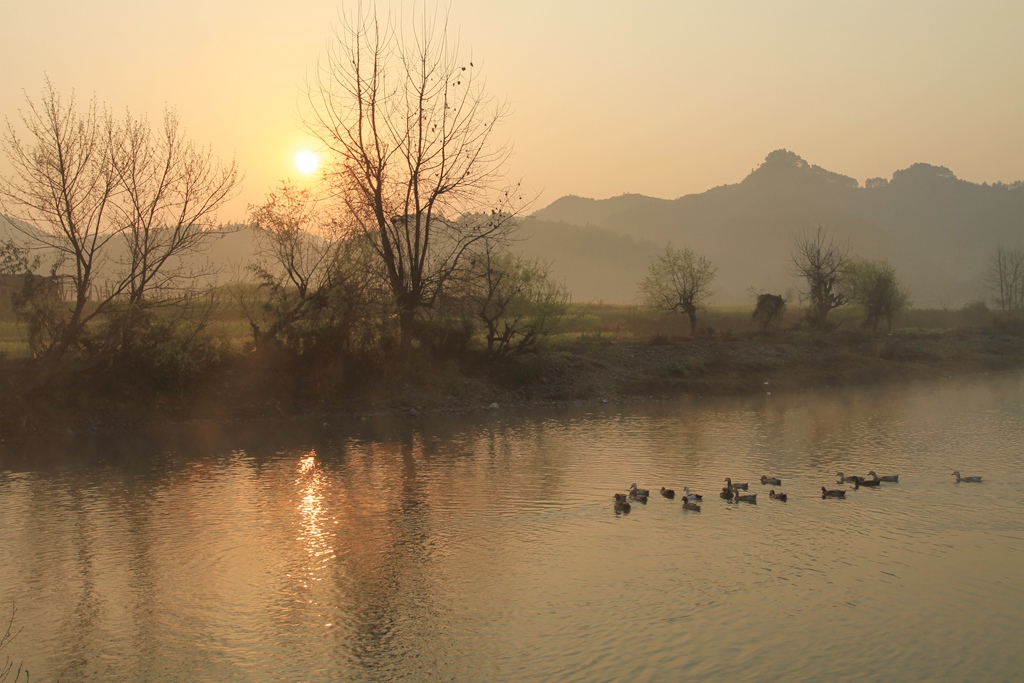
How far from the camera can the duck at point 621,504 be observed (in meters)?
15.5

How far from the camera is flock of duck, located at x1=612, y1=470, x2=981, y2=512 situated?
15750 millimetres

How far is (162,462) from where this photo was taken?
21781 millimetres

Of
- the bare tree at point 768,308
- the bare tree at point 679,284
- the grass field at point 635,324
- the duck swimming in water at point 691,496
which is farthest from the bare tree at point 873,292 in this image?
the duck swimming in water at point 691,496

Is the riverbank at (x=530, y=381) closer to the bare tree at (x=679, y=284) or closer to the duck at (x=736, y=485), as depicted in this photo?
the bare tree at (x=679, y=284)

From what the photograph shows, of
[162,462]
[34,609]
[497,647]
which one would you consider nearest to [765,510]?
[497,647]

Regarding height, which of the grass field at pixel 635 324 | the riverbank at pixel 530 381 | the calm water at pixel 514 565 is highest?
the grass field at pixel 635 324

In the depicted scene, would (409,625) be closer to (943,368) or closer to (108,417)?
(108,417)

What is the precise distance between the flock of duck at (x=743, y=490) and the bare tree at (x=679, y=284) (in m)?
38.0

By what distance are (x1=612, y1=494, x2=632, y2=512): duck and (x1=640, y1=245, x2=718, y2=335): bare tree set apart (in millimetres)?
40220

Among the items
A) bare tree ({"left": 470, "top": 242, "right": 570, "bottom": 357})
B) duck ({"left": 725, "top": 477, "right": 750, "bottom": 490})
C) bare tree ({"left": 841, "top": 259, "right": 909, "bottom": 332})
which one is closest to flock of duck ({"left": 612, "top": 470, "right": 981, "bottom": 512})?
duck ({"left": 725, "top": 477, "right": 750, "bottom": 490})

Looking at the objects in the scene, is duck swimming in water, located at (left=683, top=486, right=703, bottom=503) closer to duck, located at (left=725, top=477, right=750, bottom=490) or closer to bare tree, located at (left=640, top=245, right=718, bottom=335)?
duck, located at (left=725, top=477, right=750, bottom=490)

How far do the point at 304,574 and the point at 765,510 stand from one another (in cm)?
770

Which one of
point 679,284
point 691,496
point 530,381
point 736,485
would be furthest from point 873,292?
point 691,496

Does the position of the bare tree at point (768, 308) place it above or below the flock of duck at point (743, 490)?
above
